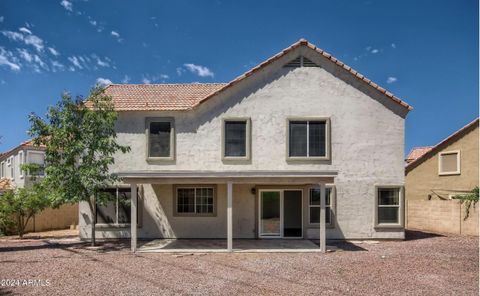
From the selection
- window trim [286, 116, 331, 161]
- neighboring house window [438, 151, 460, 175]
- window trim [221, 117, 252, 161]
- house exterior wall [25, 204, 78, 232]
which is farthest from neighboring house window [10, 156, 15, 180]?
neighboring house window [438, 151, 460, 175]

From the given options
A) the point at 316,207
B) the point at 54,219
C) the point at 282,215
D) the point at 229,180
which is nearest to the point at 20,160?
the point at 54,219

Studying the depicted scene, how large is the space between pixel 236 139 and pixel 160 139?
3479mm

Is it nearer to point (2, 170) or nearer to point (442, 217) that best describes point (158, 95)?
point (442, 217)

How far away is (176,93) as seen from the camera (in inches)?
691

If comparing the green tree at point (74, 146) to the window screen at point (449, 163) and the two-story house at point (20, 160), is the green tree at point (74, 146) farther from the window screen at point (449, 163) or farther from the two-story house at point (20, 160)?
the window screen at point (449, 163)

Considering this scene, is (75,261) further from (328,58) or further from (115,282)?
(328,58)

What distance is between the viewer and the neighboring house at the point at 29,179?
66.5ft

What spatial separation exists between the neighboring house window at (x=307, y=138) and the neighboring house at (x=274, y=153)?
0.05m

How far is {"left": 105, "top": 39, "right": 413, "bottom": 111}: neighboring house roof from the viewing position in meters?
15.6

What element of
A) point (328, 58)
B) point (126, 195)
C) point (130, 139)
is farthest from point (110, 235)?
point (328, 58)

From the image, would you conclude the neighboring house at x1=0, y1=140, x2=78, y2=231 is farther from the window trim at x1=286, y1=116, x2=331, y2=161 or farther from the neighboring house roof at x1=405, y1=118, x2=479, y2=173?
the neighboring house roof at x1=405, y1=118, x2=479, y2=173

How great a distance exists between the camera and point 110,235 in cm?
1568

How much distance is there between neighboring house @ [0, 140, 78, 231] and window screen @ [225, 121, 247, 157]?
903 cm

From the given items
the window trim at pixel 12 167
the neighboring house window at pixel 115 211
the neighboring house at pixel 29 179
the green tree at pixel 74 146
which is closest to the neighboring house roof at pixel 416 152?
the neighboring house window at pixel 115 211
